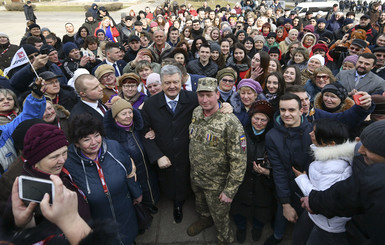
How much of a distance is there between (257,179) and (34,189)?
7.89ft

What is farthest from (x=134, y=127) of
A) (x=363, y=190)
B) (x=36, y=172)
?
(x=363, y=190)

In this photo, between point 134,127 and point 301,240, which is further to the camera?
point 134,127

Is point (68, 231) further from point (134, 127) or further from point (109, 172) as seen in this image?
point (134, 127)

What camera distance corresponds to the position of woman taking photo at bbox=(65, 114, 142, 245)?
2.23 metres

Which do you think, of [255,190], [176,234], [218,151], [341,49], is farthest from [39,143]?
[341,49]

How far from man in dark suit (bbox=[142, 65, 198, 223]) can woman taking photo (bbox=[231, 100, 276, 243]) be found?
85cm

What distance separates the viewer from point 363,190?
1.50 m

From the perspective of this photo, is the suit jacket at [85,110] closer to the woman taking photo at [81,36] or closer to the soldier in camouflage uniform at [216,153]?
the soldier in camouflage uniform at [216,153]

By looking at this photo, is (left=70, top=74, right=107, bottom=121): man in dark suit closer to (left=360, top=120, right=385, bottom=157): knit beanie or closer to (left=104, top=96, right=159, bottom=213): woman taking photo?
(left=104, top=96, right=159, bottom=213): woman taking photo

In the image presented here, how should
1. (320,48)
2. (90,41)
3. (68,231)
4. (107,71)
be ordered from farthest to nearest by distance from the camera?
(90,41), (320,48), (107,71), (68,231)

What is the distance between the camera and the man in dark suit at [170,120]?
298 cm

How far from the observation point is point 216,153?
2725 mm

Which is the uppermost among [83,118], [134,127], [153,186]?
[83,118]

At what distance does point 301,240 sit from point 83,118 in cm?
267
